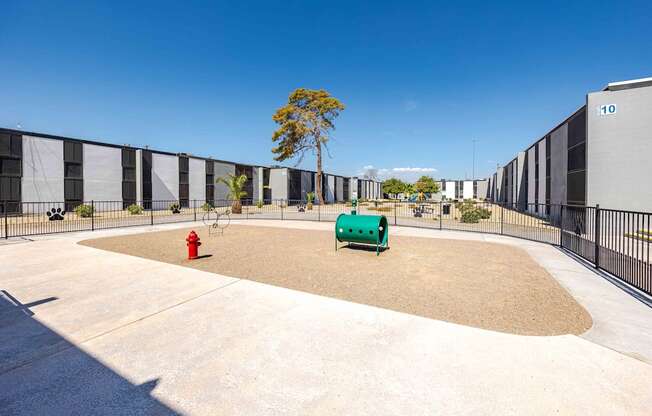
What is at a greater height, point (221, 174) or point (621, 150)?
point (221, 174)

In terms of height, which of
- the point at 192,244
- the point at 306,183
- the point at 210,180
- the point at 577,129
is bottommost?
the point at 192,244

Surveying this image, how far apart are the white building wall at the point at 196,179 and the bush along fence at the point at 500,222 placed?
3.23 feet

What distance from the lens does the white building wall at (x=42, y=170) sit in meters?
24.4

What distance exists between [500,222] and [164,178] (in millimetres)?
36419

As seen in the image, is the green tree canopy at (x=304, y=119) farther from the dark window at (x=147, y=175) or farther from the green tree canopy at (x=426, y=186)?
the green tree canopy at (x=426, y=186)

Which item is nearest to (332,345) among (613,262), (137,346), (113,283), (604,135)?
(137,346)

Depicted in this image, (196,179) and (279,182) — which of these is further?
(279,182)

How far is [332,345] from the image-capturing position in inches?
148

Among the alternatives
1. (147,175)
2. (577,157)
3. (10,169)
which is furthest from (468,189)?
(10,169)

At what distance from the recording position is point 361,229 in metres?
9.48

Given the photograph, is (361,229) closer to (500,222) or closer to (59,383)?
(59,383)

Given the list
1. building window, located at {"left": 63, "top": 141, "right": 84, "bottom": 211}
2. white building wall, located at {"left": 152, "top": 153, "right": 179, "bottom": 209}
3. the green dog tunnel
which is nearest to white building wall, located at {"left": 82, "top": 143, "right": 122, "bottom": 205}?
building window, located at {"left": 63, "top": 141, "right": 84, "bottom": 211}

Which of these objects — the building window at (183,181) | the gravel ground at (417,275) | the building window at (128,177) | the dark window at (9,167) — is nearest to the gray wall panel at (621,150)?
the gravel ground at (417,275)

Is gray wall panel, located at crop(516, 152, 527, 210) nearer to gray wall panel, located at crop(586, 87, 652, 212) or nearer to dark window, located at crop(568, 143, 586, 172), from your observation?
dark window, located at crop(568, 143, 586, 172)
